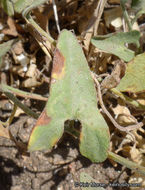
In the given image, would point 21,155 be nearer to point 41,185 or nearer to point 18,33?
point 41,185

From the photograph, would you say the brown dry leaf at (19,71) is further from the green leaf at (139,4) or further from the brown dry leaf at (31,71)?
the green leaf at (139,4)

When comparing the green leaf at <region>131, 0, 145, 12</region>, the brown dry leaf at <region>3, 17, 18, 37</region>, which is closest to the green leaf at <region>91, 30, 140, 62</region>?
the green leaf at <region>131, 0, 145, 12</region>

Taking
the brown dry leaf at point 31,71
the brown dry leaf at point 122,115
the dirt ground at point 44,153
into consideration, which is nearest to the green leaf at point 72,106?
the dirt ground at point 44,153

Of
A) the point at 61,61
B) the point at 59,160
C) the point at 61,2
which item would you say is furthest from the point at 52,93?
the point at 61,2

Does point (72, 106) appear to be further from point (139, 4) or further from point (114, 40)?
point (139, 4)

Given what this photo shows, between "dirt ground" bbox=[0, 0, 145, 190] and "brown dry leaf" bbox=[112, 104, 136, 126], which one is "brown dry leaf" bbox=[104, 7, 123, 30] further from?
"brown dry leaf" bbox=[112, 104, 136, 126]

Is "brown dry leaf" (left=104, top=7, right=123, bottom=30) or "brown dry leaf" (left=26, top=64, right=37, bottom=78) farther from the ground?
"brown dry leaf" (left=104, top=7, right=123, bottom=30)
